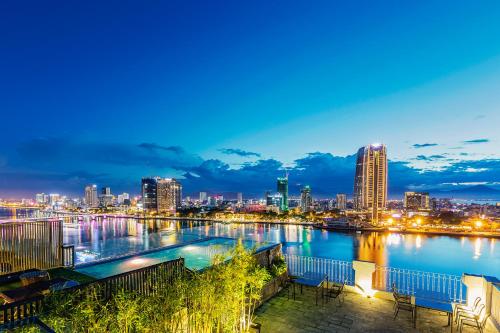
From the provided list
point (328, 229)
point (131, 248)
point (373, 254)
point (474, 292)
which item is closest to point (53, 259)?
point (131, 248)

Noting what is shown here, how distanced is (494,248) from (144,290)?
60475 millimetres

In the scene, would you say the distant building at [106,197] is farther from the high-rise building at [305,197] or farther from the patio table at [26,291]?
the patio table at [26,291]

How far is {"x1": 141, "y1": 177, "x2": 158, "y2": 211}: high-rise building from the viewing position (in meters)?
122

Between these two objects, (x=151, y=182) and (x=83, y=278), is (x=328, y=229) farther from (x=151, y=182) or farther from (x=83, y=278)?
(x=151, y=182)

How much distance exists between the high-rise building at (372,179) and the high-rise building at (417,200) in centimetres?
2571

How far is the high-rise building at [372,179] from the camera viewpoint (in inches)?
4186

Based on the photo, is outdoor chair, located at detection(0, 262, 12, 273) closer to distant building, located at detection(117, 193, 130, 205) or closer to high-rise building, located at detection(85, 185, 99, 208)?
distant building, located at detection(117, 193, 130, 205)

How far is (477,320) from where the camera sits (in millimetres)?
4395

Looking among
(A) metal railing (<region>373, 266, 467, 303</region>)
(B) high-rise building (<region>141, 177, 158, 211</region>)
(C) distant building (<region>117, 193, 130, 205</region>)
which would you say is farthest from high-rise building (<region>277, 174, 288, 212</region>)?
(A) metal railing (<region>373, 266, 467, 303</region>)

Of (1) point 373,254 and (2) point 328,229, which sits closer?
(1) point 373,254

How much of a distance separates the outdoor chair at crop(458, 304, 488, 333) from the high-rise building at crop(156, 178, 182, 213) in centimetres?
12049

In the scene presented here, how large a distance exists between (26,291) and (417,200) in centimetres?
14863

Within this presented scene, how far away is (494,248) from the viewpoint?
44.7 metres

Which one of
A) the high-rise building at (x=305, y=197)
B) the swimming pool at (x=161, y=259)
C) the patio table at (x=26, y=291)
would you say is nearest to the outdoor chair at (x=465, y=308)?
the swimming pool at (x=161, y=259)
